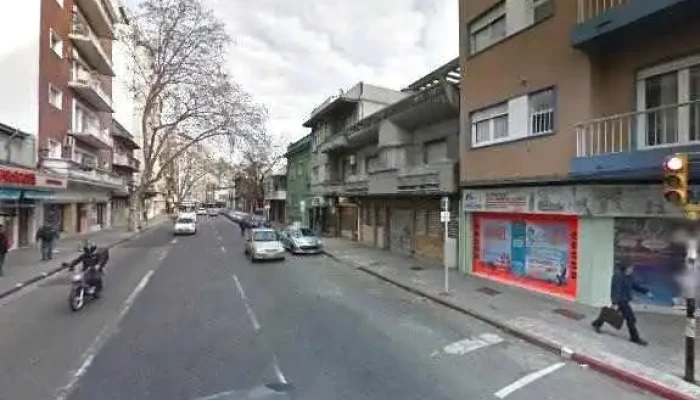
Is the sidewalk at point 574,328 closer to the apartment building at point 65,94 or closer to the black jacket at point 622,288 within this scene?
the black jacket at point 622,288

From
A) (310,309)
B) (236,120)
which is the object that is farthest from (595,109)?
(236,120)

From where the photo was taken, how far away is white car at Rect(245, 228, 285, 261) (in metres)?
20.7

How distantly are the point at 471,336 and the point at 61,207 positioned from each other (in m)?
30.4

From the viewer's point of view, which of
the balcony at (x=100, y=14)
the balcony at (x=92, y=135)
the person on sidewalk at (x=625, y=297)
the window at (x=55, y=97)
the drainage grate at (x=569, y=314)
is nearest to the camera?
the person on sidewalk at (x=625, y=297)

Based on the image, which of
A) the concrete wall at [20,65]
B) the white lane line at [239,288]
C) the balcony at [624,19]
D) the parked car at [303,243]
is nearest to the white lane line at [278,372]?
the white lane line at [239,288]

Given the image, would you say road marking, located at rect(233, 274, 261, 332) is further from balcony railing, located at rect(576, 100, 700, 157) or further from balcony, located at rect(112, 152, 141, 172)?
balcony, located at rect(112, 152, 141, 172)

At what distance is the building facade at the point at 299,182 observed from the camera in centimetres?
4203

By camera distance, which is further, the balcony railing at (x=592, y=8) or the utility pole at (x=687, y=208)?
the balcony railing at (x=592, y=8)

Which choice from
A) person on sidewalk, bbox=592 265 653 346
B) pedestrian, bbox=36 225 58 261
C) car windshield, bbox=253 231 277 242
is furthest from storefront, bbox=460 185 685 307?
pedestrian, bbox=36 225 58 261

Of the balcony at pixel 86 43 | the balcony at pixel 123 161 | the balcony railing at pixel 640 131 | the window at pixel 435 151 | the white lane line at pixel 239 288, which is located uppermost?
the balcony at pixel 86 43

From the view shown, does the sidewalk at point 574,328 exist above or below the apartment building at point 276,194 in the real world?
below

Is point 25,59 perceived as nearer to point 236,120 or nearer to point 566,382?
point 236,120

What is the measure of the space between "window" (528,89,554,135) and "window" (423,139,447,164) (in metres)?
5.80

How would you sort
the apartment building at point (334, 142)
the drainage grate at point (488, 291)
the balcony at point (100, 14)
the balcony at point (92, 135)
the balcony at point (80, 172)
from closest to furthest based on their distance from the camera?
the drainage grate at point (488, 291), the balcony at point (80, 172), the apartment building at point (334, 142), the balcony at point (92, 135), the balcony at point (100, 14)
